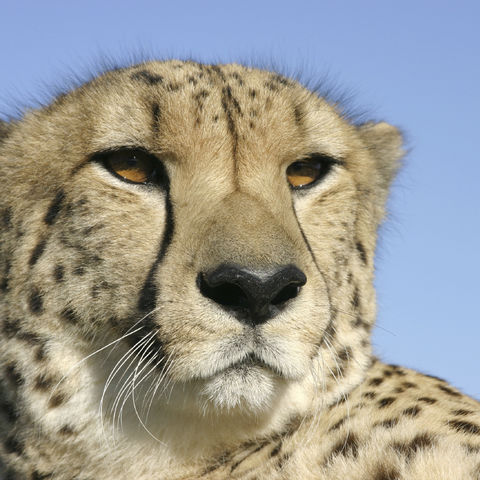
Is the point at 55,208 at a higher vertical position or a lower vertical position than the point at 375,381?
higher

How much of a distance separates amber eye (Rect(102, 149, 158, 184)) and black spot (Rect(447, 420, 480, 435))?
1.15 metres

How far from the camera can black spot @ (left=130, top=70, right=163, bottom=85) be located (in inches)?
113

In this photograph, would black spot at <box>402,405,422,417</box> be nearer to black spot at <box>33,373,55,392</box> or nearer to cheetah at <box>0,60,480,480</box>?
cheetah at <box>0,60,480,480</box>

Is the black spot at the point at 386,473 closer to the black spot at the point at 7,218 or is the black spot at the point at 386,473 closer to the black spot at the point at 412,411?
the black spot at the point at 412,411

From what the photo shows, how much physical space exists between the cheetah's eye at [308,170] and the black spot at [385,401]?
2.40 ft

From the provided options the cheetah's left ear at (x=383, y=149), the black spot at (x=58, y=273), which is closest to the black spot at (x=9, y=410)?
the black spot at (x=58, y=273)

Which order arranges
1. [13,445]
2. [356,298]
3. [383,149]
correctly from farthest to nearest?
1. [383,149]
2. [356,298]
3. [13,445]

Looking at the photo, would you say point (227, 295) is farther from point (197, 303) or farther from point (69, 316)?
point (69, 316)

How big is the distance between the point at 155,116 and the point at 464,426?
1311 mm

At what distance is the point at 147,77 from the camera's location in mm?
2906

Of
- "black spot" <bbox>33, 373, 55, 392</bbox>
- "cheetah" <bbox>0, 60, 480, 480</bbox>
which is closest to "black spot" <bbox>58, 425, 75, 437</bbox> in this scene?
"cheetah" <bbox>0, 60, 480, 480</bbox>

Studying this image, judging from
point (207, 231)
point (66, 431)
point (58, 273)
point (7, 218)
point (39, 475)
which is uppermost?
point (207, 231)

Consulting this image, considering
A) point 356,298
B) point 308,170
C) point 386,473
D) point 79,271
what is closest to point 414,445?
point 386,473

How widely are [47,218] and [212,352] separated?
83 cm
